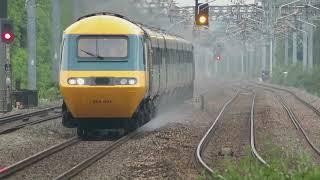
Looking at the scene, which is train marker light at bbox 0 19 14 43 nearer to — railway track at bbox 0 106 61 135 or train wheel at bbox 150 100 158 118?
railway track at bbox 0 106 61 135

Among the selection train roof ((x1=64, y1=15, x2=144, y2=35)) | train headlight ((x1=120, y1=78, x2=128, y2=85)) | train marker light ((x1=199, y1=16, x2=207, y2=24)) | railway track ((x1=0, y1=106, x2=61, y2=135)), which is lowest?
railway track ((x1=0, y1=106, x2=61, y2=135))

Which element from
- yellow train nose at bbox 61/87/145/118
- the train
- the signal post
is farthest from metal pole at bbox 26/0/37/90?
yellow train nose at bbox 61/87/145/118

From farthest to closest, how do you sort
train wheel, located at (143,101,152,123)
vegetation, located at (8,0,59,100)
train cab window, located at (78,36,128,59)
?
1. vegetation, located at (8,0,59,100)
2. train wheel, located at (143,101,152,123)
3. train cab window, located at (78,36,128,59)

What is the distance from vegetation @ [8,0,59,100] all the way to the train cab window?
22.5m

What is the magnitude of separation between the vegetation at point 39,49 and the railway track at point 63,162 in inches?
937

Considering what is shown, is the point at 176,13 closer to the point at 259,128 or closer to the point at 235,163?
the point at 259,128

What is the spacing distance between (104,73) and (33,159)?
4502 mm

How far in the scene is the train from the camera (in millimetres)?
18875

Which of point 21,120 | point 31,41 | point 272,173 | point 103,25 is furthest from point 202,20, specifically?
point 272,173

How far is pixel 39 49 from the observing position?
52.7 m

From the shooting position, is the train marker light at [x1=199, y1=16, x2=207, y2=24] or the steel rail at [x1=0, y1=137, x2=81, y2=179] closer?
the steel rail at [x1=0, y1=137, x2=81, y2=179]

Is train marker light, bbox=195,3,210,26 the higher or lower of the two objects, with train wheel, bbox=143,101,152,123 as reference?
higher

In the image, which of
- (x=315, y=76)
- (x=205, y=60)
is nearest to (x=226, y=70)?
(x=205, y=60)

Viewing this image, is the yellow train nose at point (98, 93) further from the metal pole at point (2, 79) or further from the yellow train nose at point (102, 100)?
the metal pole at point (2, 79)
